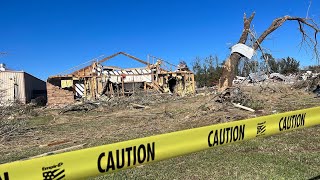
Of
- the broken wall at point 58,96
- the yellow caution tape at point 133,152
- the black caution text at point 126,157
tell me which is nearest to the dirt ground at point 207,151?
the yellow caution tape at point 133,152

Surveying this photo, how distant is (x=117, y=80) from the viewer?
103 feet

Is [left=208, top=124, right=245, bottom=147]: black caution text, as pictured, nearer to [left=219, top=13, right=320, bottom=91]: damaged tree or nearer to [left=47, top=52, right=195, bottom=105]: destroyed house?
[left=219, top=13, right=320, bottom=91]: damaged tree

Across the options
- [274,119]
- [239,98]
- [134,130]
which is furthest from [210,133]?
[239,98]

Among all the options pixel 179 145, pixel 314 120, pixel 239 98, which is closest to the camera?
pixel 179 145

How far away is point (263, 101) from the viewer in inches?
527

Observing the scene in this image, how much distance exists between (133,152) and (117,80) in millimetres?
28731

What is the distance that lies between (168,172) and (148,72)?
26948 millimetres

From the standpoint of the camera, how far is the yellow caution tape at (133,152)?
249 cm

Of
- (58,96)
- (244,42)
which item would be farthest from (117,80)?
(244,42)

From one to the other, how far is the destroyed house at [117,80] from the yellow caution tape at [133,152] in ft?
86.3

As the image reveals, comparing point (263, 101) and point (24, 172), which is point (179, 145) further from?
point (263, 101)

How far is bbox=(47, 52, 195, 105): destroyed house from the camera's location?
102 ft

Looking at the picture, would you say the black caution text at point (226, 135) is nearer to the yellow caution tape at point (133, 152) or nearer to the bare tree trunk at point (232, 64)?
the yellow caution tape at point (133, 152)

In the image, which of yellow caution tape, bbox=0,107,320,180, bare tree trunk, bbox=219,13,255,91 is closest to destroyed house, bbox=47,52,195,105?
bare tree trunk, bbox=219,13,255,91
